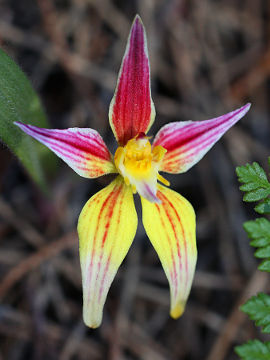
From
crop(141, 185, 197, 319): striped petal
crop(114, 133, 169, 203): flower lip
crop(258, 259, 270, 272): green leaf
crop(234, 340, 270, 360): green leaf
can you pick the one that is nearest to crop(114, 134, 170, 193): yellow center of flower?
crop(114, 133, 169, 203): flower lip

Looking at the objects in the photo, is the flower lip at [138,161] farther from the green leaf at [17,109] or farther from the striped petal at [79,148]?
the green leaf at [17,109]

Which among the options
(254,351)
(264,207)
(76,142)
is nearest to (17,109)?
(76,142)

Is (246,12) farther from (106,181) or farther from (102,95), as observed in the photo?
(106,181)

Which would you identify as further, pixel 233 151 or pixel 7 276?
pixel 233 151

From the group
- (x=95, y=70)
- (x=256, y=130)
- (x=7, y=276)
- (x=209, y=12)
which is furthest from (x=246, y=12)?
(x=7, y=276)

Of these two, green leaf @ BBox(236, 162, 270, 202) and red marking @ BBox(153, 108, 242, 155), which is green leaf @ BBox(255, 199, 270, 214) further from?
red marking @ BBox(153, 108, 242, 155)

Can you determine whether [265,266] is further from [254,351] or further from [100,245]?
[100,245]
